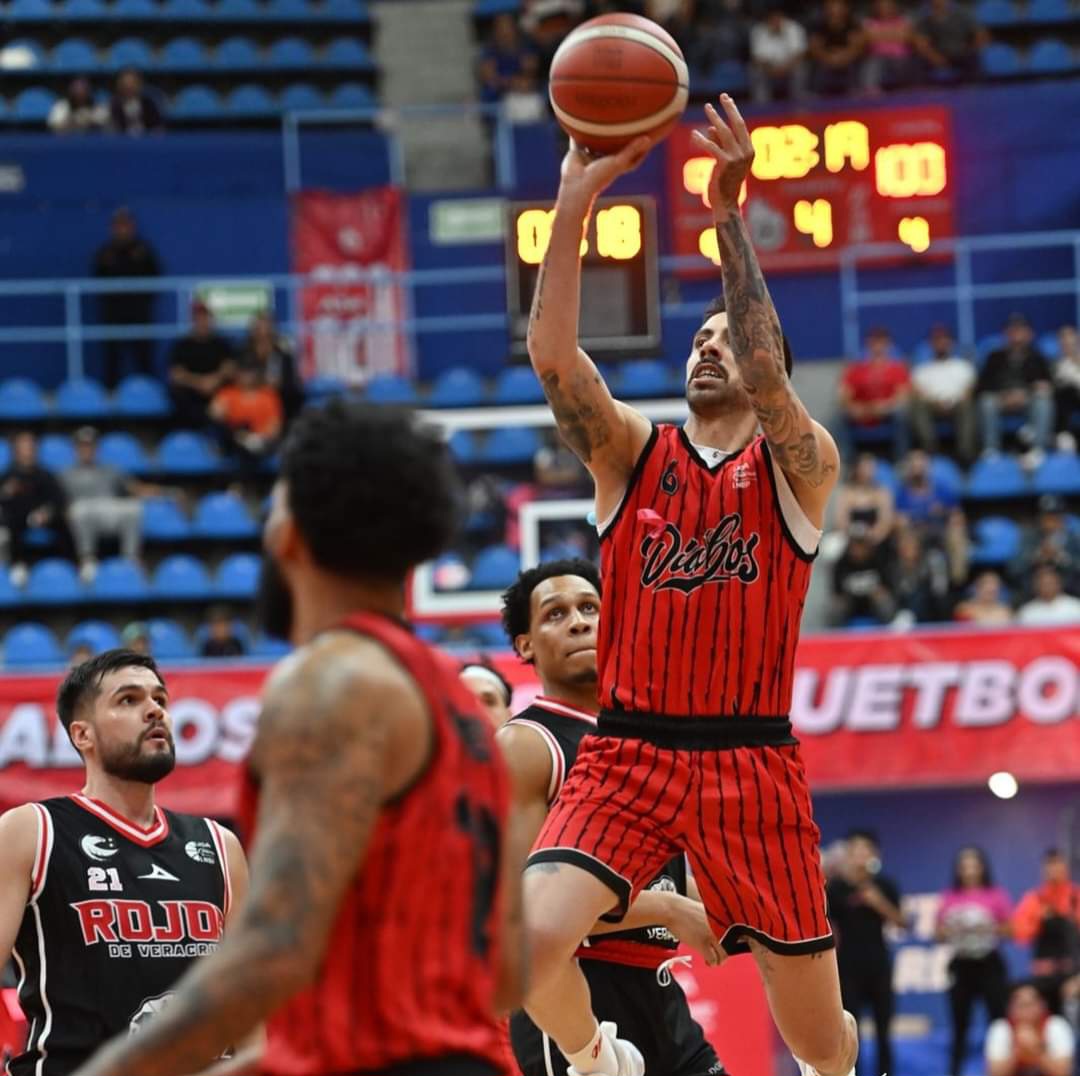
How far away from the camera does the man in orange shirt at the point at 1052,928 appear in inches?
566

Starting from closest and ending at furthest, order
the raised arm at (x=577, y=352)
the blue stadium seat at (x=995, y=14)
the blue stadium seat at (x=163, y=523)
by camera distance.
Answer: the raised arm at (x=577, y=352)
the blue stadium seat at (x=163, y=523)
the blue stadium seat at (x=995, y=14)

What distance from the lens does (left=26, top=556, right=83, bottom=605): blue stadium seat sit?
17672mm

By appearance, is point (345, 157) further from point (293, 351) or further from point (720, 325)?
point (720, 325)

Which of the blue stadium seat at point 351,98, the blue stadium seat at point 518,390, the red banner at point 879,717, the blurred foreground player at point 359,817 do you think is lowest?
the red banner at point 879,717

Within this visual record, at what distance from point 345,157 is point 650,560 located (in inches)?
659

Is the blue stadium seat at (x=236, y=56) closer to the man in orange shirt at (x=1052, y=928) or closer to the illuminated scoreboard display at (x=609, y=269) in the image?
the illuminated scoreboard display at (x=609, y=269)

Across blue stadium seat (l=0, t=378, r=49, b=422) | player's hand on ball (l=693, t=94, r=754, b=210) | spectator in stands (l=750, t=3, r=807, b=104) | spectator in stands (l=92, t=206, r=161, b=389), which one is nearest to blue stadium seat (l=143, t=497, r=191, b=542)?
blue stadium seat (l=0, t=378, r=49, b=422)

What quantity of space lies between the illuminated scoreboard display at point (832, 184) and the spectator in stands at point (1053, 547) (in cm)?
293

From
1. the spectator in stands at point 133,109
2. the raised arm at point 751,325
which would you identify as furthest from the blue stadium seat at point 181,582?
the raised arm at point 751,325

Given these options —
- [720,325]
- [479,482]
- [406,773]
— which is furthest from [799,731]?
[406,773]

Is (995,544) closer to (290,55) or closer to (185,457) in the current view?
(185,457)

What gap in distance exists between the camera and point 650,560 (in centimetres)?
596

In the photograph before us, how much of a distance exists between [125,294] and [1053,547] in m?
9.24

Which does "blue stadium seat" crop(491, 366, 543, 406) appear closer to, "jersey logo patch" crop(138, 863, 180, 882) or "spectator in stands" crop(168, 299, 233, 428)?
"spectator in stands" crop(168, 299, 233, 428)
